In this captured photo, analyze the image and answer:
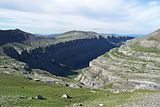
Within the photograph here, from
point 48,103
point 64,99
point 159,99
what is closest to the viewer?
point 159,99

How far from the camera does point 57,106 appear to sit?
53656 mm

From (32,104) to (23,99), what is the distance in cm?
466

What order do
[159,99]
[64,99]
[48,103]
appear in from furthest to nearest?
[64,99] < [48,103] < [159,99]

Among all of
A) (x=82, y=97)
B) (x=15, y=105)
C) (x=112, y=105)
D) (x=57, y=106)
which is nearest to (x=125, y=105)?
(x=112, y=105)

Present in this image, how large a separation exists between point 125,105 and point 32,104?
1421 cm

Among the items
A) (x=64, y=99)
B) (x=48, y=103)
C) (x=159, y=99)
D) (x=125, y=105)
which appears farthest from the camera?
(x=64, y=99)

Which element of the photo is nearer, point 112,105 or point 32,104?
point 112,105

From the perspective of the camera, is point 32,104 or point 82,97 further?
point 82,97

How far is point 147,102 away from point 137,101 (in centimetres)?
192

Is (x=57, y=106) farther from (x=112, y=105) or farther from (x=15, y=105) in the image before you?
(x=112, y=105)

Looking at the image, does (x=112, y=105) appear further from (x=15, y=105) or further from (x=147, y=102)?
(x=15, y=105)

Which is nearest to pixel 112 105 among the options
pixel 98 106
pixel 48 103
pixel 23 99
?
pixel 98 106

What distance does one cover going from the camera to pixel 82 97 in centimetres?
6662

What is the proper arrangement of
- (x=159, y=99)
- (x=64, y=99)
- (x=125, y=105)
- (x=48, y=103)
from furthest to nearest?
1. (x=64, y=99)
2. (x=48, y=103)
3. (x=159, y=99)
4. (x=125, y=105)
